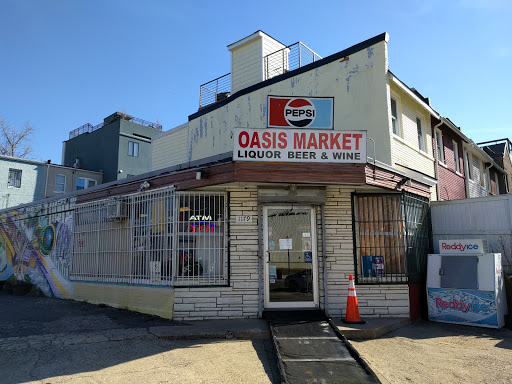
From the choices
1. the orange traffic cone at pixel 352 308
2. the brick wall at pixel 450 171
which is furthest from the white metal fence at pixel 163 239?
the brick wall at pixel 450 171

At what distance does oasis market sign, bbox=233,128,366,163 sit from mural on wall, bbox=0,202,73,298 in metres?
6.34

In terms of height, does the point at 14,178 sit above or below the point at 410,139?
above

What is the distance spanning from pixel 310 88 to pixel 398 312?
7.04 meters

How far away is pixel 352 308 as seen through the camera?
7242mm

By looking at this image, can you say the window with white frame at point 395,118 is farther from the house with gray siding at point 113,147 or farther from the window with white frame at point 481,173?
the house with gray siding at point 113,147

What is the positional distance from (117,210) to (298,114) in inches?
188

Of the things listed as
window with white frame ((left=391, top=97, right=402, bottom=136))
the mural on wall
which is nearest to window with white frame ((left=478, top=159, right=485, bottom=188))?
window with white frame ((left=391, top=97, right=402, bottom=136))

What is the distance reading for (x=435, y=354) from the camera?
590cm

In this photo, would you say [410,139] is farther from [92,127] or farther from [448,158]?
[92,127]

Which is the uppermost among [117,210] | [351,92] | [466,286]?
[351,92]

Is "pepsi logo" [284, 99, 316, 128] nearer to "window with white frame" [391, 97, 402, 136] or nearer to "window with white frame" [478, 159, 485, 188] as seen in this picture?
"window with white frame" [391, 97, 402, 136]

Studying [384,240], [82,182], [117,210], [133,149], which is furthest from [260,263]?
[133,149]

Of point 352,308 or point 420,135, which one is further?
point 420,135

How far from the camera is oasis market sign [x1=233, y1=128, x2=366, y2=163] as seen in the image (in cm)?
716
